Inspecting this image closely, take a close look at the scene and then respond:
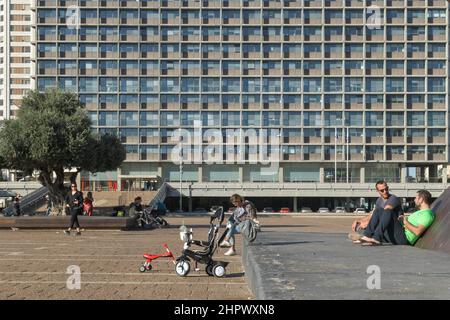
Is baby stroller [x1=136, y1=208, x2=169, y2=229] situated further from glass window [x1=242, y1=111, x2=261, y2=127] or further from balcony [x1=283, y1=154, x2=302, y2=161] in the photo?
balcony [x1=283, y1=154, x2=302, y2=161]

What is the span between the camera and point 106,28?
9131 centimetres

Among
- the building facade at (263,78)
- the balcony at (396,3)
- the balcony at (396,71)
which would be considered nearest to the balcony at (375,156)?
the building facade at (263,78)

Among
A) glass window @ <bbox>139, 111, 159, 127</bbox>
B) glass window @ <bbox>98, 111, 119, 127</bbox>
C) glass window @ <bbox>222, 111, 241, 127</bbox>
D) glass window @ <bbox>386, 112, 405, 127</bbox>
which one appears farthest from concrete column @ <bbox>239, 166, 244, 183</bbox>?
glass window @ <bbox>386, 112, 405, 127</bbox>

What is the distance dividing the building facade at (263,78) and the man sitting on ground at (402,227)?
78866 mm

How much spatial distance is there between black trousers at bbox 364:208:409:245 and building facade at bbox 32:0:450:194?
7888 cm

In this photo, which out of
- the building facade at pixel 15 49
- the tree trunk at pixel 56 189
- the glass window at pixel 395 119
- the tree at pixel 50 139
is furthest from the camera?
the building facade at pixel 15 49

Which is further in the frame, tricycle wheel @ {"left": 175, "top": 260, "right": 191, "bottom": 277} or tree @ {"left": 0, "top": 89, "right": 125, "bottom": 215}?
tree @ {"left": 0, "top": 89, "right": 125, "bottom": 215}

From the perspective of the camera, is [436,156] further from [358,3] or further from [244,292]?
[244,292]

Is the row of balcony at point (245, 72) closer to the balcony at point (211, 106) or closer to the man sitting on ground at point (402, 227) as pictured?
the balcony at point (211, 106)

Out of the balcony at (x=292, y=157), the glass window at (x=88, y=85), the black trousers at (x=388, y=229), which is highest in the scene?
the glass window at (x=88, y=85)

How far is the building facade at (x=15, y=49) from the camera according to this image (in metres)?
117

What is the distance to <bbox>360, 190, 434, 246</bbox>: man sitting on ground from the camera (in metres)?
11.0

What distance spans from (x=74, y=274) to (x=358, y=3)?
281 feet
